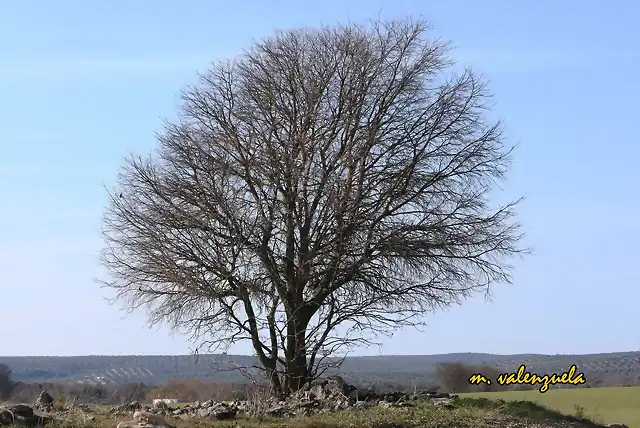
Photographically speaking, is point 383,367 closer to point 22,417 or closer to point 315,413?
point 315,413

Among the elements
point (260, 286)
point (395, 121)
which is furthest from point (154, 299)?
point (395, 121)

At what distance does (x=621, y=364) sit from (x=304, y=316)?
3568cm

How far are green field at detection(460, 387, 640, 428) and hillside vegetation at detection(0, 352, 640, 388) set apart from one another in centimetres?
154

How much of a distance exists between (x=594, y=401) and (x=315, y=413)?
12185mm

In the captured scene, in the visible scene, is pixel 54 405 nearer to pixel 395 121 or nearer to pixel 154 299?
pixel 154 299

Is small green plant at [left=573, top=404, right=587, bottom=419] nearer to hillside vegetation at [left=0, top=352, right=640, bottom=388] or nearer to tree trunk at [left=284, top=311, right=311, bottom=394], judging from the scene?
hillside vegetation at [left=0, top=352, right=640, bottom=388]

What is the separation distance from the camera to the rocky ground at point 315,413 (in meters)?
14.6

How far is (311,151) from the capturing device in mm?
20328

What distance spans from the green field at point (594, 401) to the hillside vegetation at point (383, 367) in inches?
60.6

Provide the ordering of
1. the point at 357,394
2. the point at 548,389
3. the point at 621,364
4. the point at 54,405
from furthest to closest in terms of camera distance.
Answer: the point at 621,364 < the point at 548,389 < the point at 357,394 < the point at 54,405

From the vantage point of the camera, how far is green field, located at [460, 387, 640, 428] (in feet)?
72.3

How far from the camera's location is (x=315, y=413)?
1656 centimetres

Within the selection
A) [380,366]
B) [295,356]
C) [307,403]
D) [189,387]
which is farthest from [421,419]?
[380,366]
